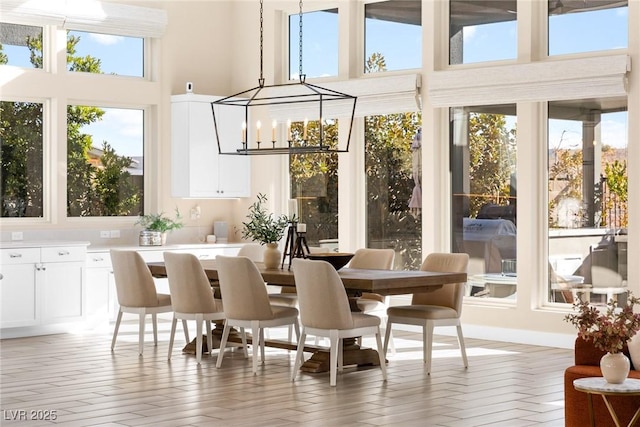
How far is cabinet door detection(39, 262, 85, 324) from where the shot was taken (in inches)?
370

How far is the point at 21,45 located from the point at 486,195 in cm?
492

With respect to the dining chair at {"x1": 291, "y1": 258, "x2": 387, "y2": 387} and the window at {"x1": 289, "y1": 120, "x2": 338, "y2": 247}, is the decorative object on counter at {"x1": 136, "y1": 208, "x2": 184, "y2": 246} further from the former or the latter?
the dining chair at {"x1": 291, "y1": 258, "x2": 387, "y2": 387}

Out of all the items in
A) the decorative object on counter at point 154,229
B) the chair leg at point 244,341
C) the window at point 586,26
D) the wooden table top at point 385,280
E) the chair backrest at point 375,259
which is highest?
the window at point 586,26

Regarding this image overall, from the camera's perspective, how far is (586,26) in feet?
29.0

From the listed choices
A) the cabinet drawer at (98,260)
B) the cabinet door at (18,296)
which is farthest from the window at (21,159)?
the cabinet door at (18,296)

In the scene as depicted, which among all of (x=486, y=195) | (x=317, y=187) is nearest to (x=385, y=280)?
(x=486, y=195)

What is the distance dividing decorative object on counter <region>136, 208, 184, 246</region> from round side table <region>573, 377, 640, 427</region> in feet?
21.6

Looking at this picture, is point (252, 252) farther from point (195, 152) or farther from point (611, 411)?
point (611, 411)

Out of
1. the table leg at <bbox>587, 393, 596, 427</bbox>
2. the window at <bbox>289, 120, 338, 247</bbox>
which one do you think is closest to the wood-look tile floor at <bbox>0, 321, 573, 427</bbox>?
the table leg at <bbox>587, 393, 596, 427</bbox>

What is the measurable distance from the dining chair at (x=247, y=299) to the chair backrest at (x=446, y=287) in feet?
3.84

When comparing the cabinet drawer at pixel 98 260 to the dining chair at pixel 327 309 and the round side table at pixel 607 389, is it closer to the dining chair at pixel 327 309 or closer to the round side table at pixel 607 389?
the dining chair at pixel 327 309

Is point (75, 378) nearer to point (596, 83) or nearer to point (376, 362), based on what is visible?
point (376, 362)

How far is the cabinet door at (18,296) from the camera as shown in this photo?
9.12m

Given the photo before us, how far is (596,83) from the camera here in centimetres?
856
